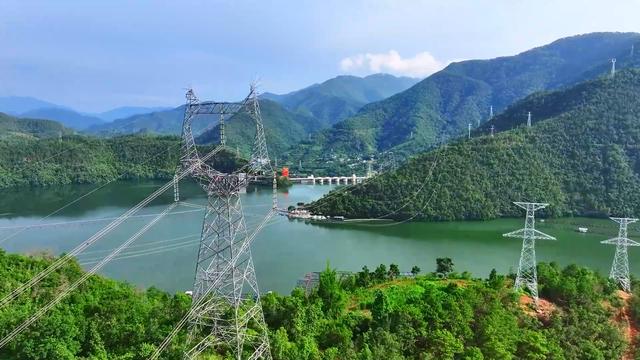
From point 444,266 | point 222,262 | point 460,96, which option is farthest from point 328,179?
point 460,96

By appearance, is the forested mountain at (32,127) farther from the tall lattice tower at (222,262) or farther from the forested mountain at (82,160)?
the tall lattice tower at (222,262)

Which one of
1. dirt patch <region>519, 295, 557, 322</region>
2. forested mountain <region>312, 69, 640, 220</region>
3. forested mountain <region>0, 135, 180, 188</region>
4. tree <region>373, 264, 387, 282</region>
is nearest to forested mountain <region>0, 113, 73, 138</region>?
forested mountain <region>0, 135, 180, 188</region>

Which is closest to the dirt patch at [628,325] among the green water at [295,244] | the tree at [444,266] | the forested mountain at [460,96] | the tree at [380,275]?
the tree at [444,266]

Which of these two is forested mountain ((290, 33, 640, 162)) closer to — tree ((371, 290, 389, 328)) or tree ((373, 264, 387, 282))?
tree ((373, 264, 387, 282))

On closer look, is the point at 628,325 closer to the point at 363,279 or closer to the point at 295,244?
the point at 363,279

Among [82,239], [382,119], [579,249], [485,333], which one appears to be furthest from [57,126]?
[485,333]

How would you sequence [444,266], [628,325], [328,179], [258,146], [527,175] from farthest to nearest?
[328,179], [527,175], [444,266], [628,325], [258,146]
